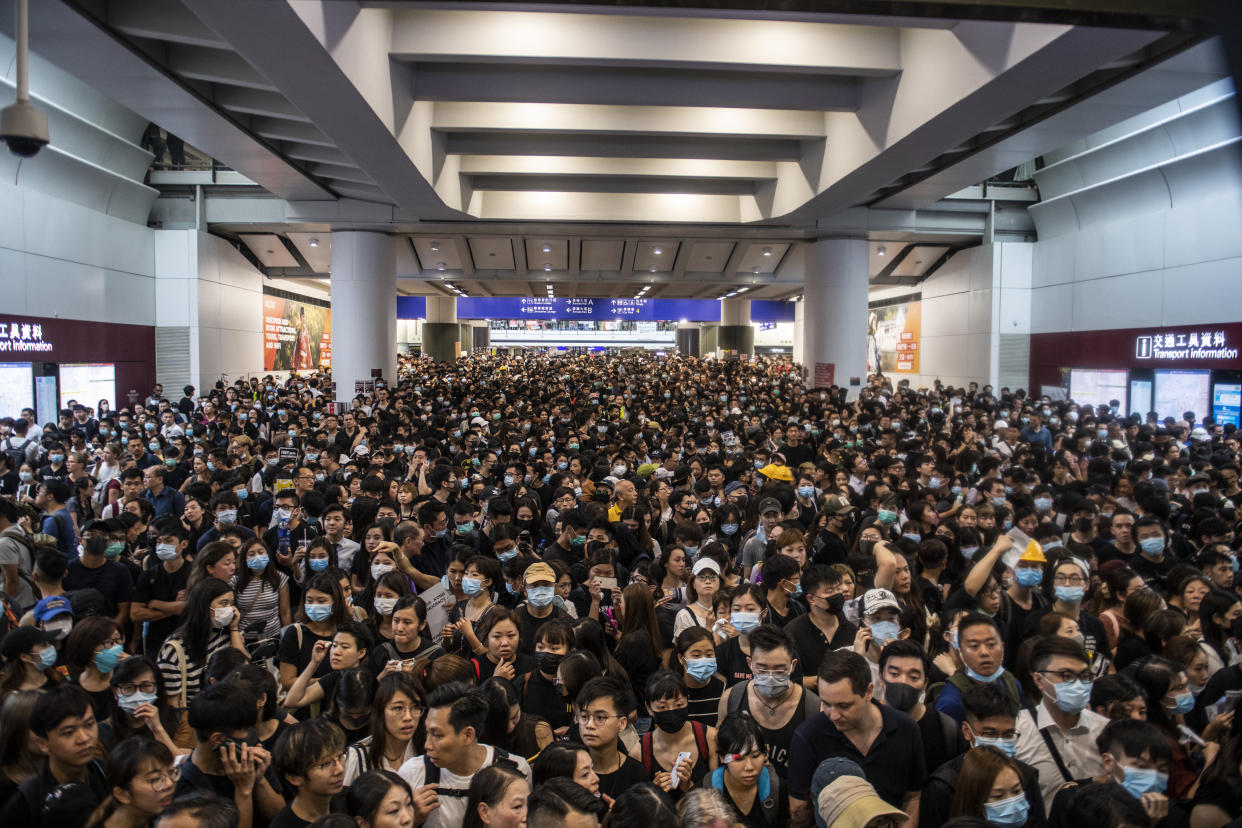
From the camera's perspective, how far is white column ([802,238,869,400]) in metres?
21.5

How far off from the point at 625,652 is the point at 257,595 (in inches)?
112

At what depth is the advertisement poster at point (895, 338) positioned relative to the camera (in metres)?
29.9

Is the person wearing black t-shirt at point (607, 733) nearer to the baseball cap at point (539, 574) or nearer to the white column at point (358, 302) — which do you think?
the baseball cap at point (539, 574)

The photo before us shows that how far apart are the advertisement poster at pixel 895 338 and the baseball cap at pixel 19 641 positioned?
93.2 ft

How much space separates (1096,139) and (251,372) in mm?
25692

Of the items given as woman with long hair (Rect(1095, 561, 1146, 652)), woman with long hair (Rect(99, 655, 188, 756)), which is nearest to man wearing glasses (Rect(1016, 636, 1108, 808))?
woman with long hair (Rect(1095, 561, 1146, 652))

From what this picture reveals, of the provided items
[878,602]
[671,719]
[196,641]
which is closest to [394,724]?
[671,719]

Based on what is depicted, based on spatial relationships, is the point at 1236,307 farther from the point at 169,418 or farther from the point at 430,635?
the point at 169,418

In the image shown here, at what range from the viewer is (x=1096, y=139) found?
1906 cm

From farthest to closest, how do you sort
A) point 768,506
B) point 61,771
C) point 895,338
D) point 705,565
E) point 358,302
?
point 895,338
point 358,302
point 768,506
point 705,565
point 61,771

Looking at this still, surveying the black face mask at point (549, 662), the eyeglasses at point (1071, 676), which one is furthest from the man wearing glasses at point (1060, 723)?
the black face mask at point (549, 662)

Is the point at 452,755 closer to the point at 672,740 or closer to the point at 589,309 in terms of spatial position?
the point at 672,740

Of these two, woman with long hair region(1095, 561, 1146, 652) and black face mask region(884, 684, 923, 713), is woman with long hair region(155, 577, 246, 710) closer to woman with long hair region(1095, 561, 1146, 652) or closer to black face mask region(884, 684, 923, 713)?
black face mask region(884, 684, 923, 713)

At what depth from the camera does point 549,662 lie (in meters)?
4.35
